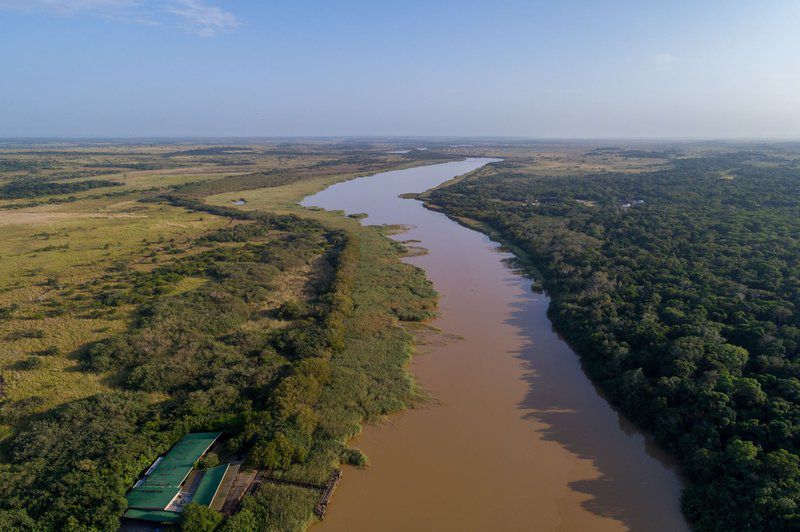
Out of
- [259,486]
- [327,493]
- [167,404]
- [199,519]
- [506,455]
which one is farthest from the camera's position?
[167,404]

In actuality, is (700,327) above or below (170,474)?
above

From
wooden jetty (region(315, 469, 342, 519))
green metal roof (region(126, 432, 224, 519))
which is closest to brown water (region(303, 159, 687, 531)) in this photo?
wooden jetty (region(315, 469, 342, 519))

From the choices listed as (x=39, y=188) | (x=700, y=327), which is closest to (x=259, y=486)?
(x=700, y=327)

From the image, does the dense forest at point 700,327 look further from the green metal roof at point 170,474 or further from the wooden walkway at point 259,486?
the green metal roof at point 170,474

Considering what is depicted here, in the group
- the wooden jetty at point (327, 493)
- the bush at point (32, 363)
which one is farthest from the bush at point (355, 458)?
the bush at point (32, 363)

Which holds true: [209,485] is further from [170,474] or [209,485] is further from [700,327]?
[700,327]

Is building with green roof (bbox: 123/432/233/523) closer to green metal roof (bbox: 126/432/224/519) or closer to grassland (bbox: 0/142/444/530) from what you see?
green metal roof (bbox: 126/432/224/519)

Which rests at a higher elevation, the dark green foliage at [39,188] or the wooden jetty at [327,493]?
the dark green foliage at [39,188]
